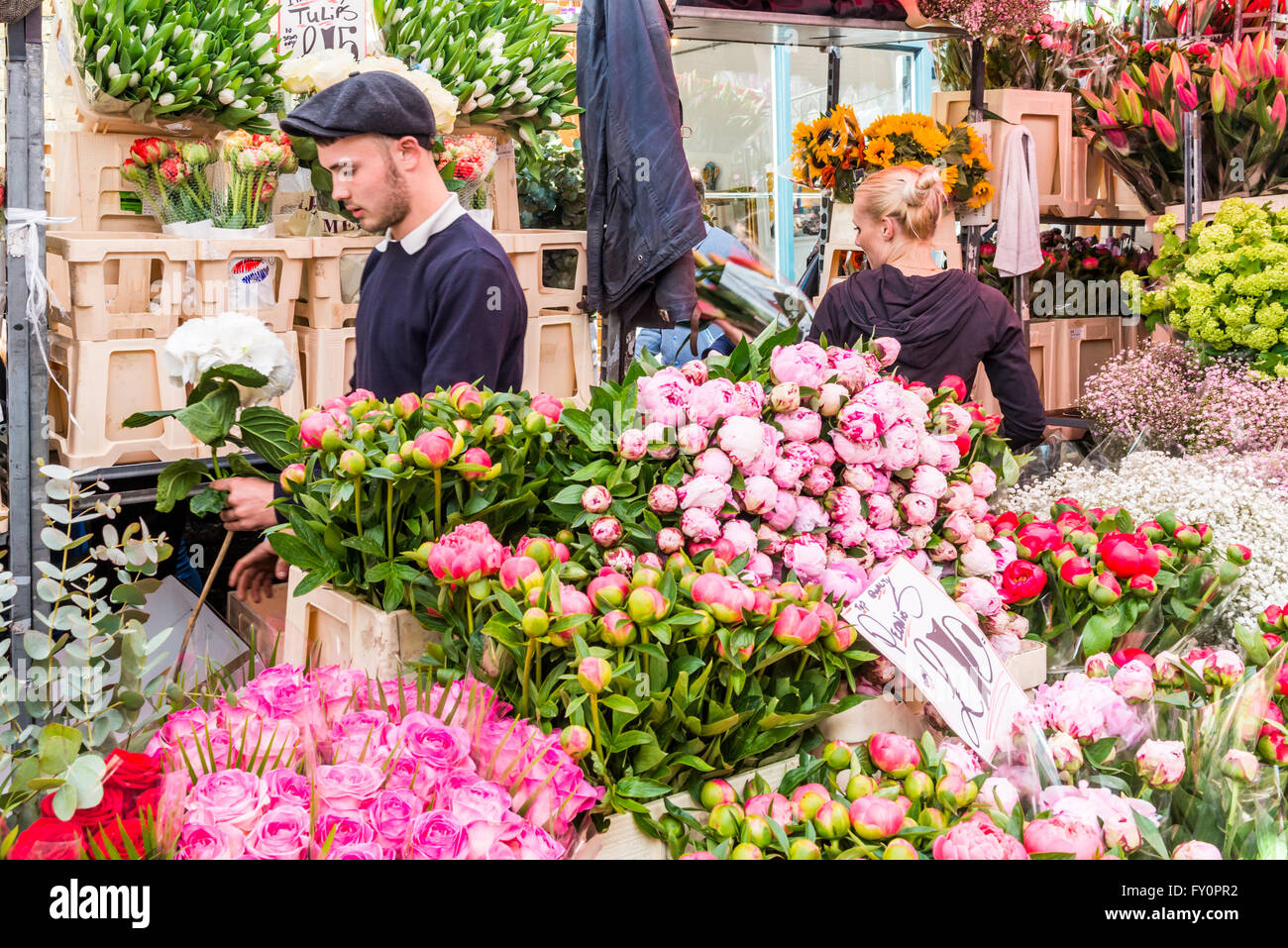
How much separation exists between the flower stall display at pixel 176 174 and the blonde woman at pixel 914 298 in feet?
4.64

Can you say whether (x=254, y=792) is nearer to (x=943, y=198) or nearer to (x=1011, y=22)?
(x=943, y=198)

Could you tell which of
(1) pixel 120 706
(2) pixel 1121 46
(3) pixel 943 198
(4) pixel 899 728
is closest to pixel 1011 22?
(2) pixel 1121 46

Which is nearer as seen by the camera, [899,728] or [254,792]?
[254,792]

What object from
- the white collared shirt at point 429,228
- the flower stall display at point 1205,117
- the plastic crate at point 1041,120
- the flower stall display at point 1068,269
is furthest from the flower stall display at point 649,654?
the flower stall display at point 1068,269

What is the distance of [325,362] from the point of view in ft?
7.91

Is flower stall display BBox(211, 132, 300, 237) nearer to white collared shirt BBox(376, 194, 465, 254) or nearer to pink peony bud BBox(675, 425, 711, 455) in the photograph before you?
white collared shirt BBox(376, 194, 465, 254)

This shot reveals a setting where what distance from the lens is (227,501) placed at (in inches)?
55.8

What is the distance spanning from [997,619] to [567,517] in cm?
49

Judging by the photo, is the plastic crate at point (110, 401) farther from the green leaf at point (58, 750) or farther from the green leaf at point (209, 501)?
the green leaf at point (58, 750)

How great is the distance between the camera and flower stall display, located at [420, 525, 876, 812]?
3.04 ft

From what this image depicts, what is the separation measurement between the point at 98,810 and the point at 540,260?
2.03 metres

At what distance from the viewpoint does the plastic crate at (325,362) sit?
2402mm

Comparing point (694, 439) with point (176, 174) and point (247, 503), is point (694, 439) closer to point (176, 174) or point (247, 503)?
point (247, 503)

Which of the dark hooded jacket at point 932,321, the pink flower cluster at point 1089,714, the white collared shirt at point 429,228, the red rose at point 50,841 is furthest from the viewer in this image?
the dark hooded jacket at point 932,321
